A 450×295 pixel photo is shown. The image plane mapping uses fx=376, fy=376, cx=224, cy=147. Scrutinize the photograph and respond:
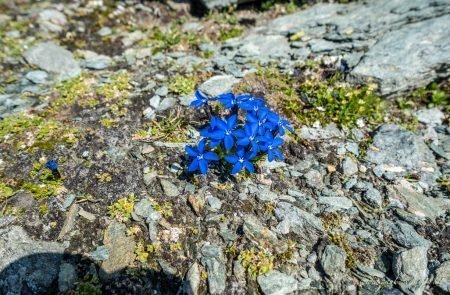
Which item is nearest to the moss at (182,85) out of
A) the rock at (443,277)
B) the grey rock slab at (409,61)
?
the grey rock slab at (409,61)

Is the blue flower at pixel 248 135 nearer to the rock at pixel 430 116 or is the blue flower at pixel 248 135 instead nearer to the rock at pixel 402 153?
the rock at pixel 402 153

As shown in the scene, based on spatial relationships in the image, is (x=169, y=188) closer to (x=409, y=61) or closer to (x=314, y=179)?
(x=314, y=179)

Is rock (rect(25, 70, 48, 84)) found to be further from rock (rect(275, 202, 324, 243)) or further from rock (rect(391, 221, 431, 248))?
rock (rect(391, 221, 431, 248))

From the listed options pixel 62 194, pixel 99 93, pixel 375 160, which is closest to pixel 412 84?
pixel 375 160

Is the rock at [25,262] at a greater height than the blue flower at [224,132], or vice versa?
the blue flower at [224,132]

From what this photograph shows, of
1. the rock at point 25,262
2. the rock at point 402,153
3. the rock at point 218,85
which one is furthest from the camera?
the rock at point 218,85

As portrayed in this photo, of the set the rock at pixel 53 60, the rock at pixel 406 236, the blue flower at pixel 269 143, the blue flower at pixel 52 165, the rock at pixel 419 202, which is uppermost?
the blue flower at pixel 269 143

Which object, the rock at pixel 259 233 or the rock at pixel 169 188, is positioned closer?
the rock at pixel 259 233

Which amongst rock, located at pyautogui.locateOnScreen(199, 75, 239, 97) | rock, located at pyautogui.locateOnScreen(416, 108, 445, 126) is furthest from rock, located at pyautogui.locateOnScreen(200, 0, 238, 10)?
rock, located at pyautogui.locateOnScreen(416, 108, 445, 126)

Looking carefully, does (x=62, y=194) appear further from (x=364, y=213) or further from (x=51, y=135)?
(x=364, y=213)
